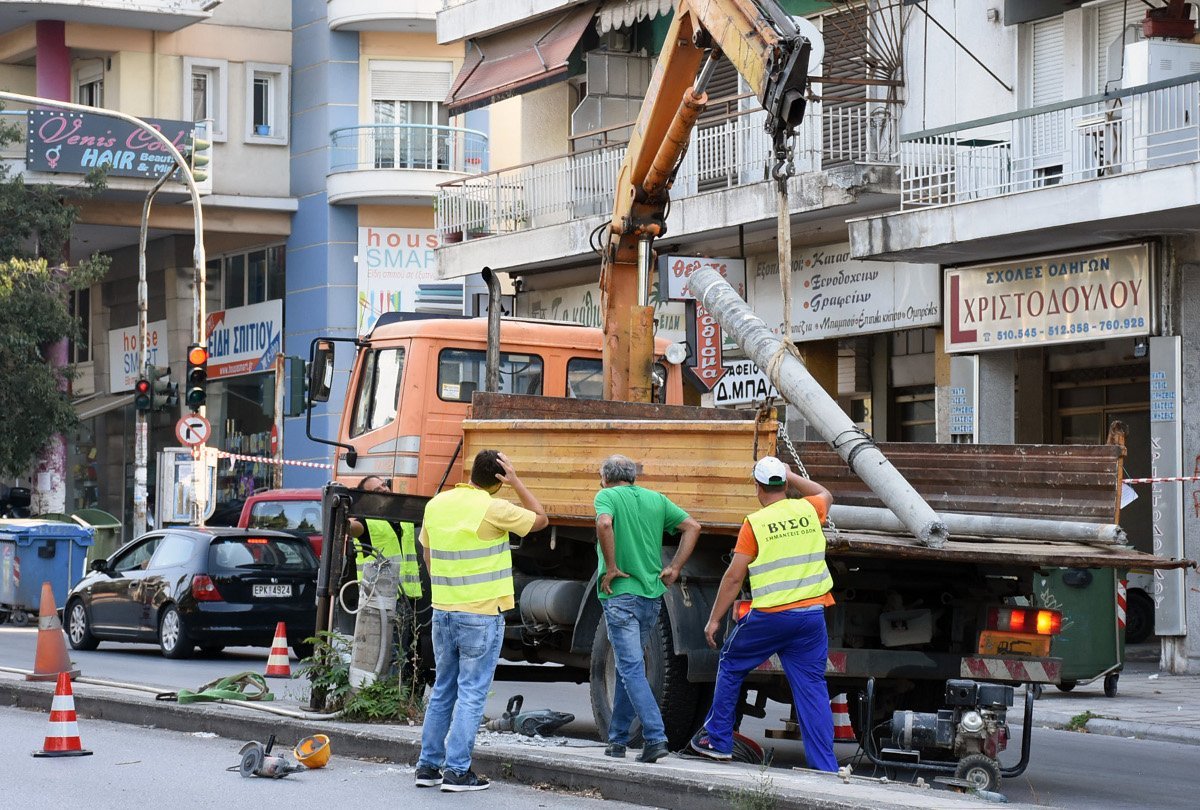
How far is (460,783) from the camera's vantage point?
9.45 meters

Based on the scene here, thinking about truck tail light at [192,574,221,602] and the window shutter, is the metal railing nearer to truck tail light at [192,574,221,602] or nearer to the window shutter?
the window shutter

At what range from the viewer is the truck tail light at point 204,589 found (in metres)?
19.1

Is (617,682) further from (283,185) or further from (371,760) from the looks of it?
(283,185)

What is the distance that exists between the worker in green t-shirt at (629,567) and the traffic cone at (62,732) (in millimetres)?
3132

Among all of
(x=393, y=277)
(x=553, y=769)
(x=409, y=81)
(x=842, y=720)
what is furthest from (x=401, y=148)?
(x=553, y=769)

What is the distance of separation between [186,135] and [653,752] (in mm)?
26585

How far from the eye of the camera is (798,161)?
21.6 meters

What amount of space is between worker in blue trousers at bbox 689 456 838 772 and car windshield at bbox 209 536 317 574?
35.3 ft

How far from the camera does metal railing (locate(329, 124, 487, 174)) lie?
35.2m

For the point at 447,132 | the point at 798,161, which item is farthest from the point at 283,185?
the point at 798,161

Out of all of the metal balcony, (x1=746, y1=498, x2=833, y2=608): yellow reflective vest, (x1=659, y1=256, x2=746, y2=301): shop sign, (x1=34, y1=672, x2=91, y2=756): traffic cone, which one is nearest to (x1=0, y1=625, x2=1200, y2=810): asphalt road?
(x1=746, y1=498, x2=833, y2=608): yellow reflective vest

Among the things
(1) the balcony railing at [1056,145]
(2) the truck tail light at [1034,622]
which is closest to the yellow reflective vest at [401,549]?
(2) the truck tail light at [1034,622]

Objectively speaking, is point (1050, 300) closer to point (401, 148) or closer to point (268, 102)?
point (401, 148)

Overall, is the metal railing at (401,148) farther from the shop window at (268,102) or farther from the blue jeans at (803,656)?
the blue jeans at (803,656)
